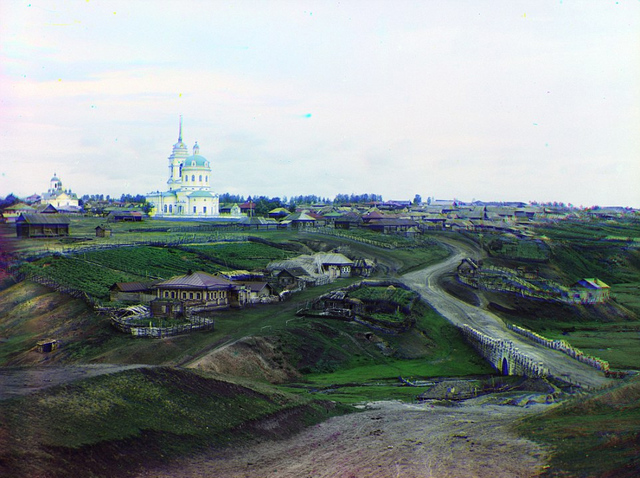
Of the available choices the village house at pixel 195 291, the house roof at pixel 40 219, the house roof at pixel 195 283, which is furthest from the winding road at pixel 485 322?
the house roof at pixel 40 219

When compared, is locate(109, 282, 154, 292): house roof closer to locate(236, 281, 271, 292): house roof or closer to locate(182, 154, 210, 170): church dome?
locate(236, 281, 271, 292): house roof

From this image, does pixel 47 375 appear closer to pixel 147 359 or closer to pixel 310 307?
pixel 147 359

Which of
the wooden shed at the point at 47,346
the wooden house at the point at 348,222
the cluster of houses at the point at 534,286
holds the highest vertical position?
the wooden house at the point at 348,222

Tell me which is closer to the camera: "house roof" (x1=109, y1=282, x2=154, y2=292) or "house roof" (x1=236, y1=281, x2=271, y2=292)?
"house roof" (x1=109, y1=282, x2=154, y2=292)

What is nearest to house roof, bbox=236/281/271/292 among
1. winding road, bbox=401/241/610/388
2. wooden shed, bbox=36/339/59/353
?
winding road, bbox=401/241/610/388

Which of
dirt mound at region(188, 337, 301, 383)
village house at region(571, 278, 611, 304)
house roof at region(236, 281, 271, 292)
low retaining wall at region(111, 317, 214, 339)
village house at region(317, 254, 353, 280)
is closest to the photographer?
dirt mound at region(188, 337, 301, 383)

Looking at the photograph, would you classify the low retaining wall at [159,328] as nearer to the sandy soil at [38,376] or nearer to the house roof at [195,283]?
the house roof at [195,283]

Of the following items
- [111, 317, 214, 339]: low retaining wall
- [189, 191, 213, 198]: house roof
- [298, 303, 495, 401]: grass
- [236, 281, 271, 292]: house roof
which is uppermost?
[189, 191, 213, 198]: house roof

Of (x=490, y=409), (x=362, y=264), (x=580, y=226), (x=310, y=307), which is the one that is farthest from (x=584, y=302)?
(x=580, y=226)
